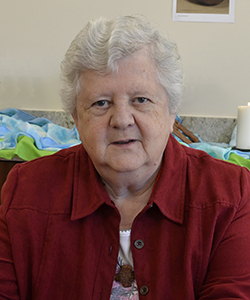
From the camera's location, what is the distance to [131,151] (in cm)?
106

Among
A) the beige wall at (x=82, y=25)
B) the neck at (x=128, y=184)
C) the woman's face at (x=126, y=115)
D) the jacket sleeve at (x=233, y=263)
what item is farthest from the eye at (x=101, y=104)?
the beige wall at (x=82, y=25)

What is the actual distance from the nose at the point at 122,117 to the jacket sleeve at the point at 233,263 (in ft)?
1.18

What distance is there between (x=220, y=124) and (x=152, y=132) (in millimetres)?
1793

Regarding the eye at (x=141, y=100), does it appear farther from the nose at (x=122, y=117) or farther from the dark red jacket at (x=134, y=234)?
the dark red jacket at (x=134, y=234)

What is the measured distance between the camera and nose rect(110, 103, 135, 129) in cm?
103

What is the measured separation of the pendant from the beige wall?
1824mm

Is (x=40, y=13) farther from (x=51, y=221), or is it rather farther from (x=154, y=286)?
(x=154, y=286)

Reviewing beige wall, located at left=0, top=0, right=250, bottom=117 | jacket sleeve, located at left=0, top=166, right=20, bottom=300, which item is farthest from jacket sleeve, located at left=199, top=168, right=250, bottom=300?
beige wall, located at left=0, top=0, right=250, bottom=117

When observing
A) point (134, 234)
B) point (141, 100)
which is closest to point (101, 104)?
point (141, 100)

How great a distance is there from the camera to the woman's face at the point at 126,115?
1037mm

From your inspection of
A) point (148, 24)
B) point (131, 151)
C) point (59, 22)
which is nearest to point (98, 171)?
point (131, 151)

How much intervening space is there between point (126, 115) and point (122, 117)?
0.01 m

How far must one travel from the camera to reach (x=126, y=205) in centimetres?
119

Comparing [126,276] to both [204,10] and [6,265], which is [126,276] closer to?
[6,265]
